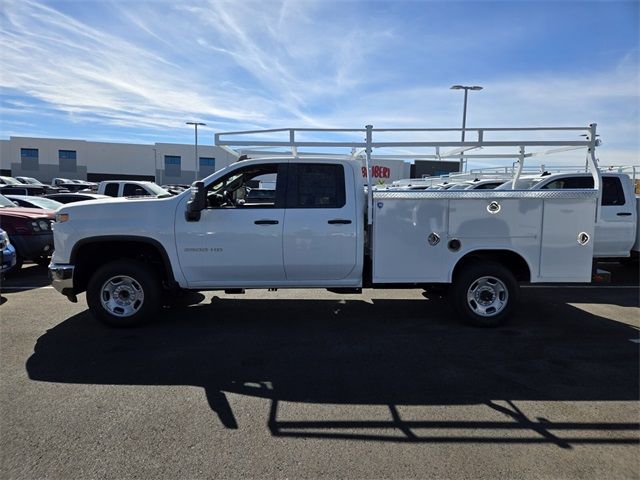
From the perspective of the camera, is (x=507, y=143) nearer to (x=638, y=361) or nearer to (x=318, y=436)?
(x=638, y=361)

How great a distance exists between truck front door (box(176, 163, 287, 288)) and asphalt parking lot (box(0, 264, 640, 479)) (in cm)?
68

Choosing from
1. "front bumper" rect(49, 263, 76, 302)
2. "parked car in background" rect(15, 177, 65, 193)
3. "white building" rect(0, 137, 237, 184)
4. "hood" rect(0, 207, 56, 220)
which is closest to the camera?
Answer: "front bumper" rect(49, 263, 76, 302)

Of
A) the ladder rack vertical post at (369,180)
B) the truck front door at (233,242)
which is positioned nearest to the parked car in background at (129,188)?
the truck front door at (233,242)

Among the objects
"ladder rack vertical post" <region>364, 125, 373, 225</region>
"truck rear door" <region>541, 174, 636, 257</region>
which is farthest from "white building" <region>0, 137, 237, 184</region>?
"ladder rack vertical post" <region>364, 125, 373, 225</region>

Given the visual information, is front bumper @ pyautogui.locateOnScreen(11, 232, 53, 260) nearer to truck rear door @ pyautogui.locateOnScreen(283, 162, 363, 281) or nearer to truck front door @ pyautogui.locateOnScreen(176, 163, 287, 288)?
truck front door @ pyautogui.locateOnScreen(176, 163, 287, 288)

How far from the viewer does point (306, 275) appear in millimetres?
5602

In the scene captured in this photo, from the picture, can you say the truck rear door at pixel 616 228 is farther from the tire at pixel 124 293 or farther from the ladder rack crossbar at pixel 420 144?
the tire at pixel 124 293

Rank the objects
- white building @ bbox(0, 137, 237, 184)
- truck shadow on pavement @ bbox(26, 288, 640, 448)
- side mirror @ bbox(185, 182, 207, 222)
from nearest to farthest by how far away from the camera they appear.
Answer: truck shadow on pavement @ bbox(26, 288, 640, 448) < side mirror @ bbox(185, 182, 207, 222) < white building @ bbox(0, 137, 237, 184)

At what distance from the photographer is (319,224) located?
547 cm

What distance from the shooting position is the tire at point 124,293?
5.50 m

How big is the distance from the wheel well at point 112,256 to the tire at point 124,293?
0.17 m

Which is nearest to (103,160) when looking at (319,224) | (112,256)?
(112,256)

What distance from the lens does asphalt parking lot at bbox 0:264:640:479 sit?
2.97m

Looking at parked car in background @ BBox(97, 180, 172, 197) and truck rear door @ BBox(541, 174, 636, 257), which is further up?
parked car in background @ BBox(97, 180, 172, 197)
